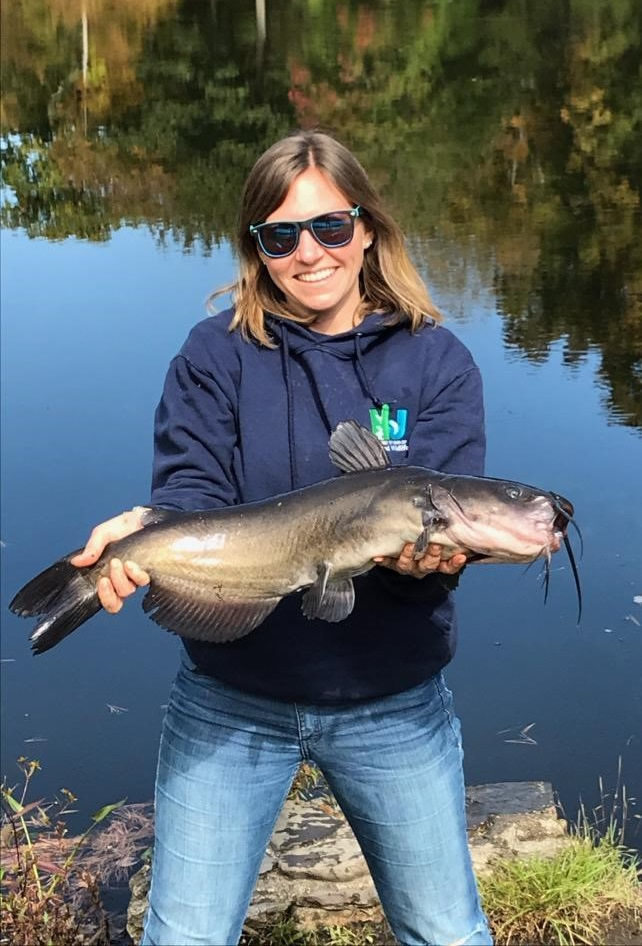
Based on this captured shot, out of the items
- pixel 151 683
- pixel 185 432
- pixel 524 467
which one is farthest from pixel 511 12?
pixel 185 432

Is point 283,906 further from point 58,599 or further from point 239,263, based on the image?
Result: point 239,263

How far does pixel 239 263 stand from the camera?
294 cm

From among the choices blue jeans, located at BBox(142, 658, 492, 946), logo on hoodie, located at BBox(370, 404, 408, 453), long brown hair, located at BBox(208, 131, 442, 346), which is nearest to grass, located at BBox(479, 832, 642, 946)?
blue jeans, located at BBox(142, 658, 492, 946)

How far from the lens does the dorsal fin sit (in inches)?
97.3

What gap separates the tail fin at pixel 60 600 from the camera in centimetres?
252

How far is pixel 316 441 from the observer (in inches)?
104

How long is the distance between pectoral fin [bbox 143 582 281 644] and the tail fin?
0.47ft

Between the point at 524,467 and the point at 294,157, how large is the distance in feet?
12.6

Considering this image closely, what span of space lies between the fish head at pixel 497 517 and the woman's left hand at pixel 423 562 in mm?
34

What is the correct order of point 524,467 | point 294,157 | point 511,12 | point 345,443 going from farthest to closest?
point 511,12, point 524,467, point 294,157, point 345,443

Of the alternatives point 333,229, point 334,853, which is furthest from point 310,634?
point 334,853

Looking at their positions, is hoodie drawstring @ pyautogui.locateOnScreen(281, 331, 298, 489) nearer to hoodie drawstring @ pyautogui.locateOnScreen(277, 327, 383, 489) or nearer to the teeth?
hoodie drawstring @ pyautogui.locateOnScreen(277, 327, 383, 489)

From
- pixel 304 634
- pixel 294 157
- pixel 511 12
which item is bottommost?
pixel 304 634

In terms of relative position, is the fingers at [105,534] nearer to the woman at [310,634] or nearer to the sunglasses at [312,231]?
the woman at [310,634]
